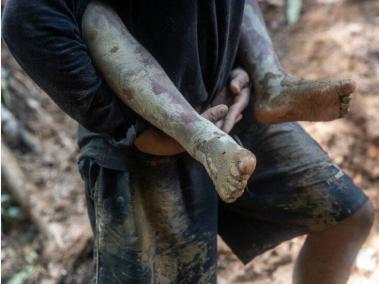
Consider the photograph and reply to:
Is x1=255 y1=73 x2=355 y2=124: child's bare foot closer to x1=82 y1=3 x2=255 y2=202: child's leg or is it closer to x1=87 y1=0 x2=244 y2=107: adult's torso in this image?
x1=87 y1=0 x2=244 y2=107: adult's torso

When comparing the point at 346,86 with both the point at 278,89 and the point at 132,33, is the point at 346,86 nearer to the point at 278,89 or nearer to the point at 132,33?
the point at 278,89

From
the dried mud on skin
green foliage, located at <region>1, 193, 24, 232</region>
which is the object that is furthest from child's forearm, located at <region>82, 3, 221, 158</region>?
green foliage, located at <region>1, 193, 24, 232</region>

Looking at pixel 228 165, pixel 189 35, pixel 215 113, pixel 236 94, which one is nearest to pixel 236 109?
pixel 236 94

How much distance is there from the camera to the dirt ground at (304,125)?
280cm

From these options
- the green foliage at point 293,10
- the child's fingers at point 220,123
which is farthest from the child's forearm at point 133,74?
the green foliage at point 293,10

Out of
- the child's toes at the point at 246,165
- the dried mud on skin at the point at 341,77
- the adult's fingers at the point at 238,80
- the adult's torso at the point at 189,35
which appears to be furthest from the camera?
the dried mud on skin at the point at 341,77

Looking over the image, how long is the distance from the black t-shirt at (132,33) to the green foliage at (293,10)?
2230 millimetres

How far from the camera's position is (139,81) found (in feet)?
4.86

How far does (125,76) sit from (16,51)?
0.88 ft

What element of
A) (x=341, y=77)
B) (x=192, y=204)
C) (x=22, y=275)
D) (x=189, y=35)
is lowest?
(x=22, y=275)

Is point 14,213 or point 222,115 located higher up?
point 222,115

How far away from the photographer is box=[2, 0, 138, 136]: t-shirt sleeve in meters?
1.40

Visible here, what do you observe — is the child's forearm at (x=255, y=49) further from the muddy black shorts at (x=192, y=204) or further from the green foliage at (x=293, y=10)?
the green foliage at (x=293, y=10)

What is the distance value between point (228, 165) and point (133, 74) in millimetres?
367
